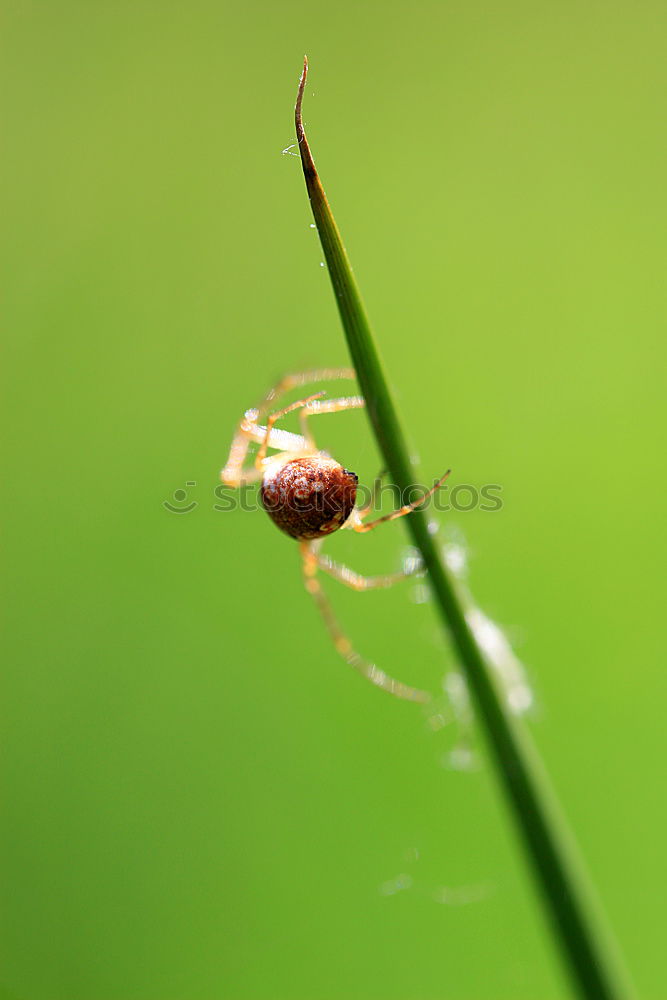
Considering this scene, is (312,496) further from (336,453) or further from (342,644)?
(336,453)

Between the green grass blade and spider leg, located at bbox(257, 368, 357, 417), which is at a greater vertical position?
spider leg, located at bbox(257, 368, 357, 417)

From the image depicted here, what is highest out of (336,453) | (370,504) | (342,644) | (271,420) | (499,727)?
(336,453)

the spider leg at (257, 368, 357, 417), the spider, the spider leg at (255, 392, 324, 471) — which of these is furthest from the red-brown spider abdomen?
the spider leg at (257, 368, 357, 417)

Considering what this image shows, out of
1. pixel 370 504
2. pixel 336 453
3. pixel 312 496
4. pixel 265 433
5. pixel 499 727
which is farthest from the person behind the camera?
pixel 336 453

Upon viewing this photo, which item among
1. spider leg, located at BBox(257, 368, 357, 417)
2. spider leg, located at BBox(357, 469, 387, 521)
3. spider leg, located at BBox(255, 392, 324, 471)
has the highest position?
spider leg, located at BBox(257, 368, 357, 417)

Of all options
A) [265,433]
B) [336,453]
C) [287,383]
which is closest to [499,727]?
[265,433]

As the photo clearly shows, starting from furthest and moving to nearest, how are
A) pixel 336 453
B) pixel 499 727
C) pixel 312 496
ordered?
pixel 336 453 < pixel 312 496 < pixel 499 727

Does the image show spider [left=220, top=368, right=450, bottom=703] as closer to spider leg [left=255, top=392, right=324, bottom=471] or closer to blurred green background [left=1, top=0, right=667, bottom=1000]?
spider leg [left=255, top=392, right=324, bottom=471]
